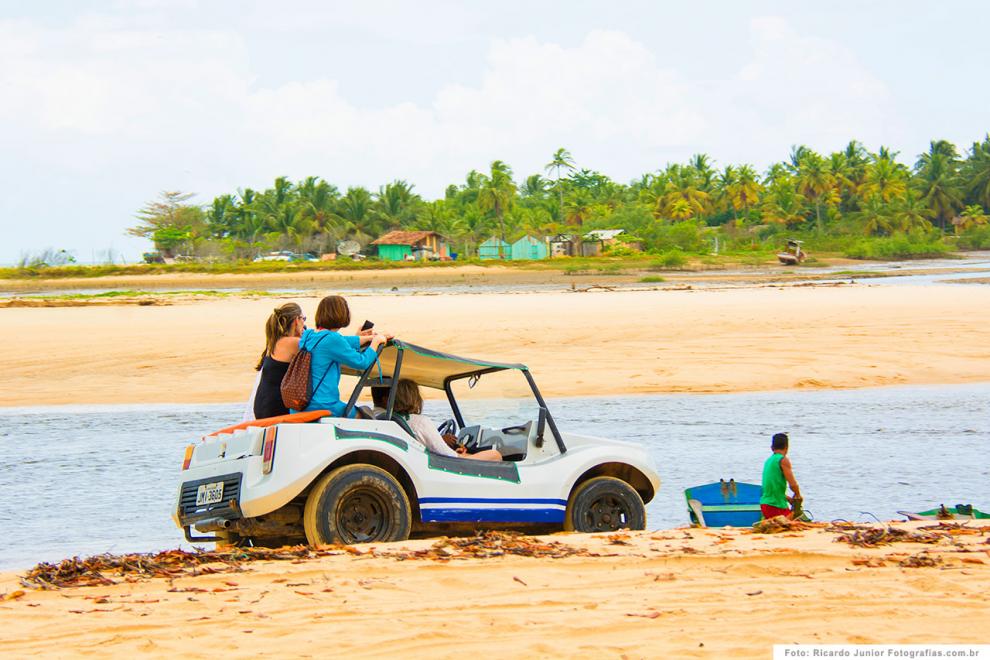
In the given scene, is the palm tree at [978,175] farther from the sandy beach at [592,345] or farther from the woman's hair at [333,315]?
the woman's hair at [333,315]

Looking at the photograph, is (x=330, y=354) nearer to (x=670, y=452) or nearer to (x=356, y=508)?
(x=356, y=508)

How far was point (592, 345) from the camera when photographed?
2069 centimetres

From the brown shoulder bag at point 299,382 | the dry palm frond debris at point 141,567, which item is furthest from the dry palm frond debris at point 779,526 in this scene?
the brown shoulder bag at point 299,382

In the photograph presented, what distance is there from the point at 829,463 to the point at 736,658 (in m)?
7.61

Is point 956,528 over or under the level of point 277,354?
under

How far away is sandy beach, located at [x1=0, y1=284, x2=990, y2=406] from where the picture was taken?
1739 centimetres

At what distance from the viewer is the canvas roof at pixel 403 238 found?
81.7 m

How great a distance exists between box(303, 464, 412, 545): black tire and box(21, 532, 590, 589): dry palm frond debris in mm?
185

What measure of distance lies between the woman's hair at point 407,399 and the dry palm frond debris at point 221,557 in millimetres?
956

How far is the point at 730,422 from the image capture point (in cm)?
1409

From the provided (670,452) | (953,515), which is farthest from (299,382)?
(670,452)

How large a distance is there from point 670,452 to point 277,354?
6.09m

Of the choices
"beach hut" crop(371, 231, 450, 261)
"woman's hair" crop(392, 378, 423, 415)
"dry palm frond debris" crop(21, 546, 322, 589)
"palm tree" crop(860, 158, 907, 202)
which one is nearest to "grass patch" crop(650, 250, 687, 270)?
"beach hut" crop(371, 231, 450, 261)

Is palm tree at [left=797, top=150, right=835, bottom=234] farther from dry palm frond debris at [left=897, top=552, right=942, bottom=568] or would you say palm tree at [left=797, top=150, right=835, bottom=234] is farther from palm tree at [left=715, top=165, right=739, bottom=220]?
dry palm frond debris at [left=897, top=552, right=942, bottom=568]
